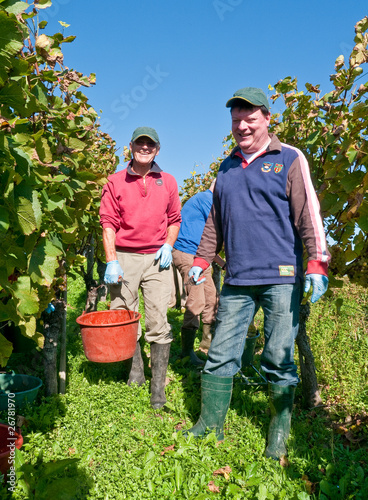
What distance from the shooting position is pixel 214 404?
260 cm

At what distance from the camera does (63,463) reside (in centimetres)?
183

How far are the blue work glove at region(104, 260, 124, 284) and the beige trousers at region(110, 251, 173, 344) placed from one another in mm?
138

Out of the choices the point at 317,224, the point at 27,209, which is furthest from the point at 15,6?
the point at 317,224

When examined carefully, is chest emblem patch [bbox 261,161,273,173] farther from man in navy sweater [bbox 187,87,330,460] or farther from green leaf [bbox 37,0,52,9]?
green leaf [bbox 37,0,52,9]

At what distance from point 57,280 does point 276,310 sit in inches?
65.3

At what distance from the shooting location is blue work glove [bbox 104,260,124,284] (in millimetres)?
3297

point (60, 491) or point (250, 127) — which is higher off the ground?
point (250, 127)

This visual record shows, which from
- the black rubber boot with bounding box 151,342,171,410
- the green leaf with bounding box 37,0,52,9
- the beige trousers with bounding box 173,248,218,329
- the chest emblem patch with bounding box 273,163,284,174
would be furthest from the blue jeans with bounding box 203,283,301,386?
the green leaf with bounding box 37,0,52,9

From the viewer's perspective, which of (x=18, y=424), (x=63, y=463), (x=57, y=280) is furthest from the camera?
(x=57, y=280)

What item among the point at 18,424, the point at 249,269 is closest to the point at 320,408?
the point at 249,269

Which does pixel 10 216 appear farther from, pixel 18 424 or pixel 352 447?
pixel 352 447

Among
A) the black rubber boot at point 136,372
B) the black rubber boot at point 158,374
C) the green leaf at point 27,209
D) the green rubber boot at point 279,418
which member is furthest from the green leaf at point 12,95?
the black rubber boot at point 136,372

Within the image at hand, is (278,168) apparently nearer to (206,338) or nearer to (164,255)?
(164,255)

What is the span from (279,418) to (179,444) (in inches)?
25.7
